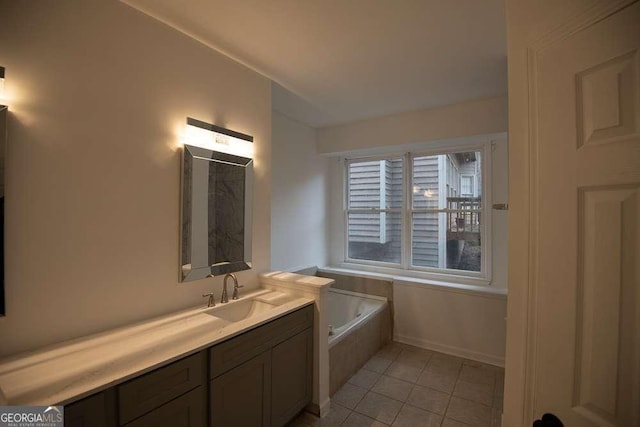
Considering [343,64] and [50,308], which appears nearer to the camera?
[50,308]

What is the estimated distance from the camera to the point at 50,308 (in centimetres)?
131

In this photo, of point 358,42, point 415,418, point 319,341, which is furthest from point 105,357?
point 358,42

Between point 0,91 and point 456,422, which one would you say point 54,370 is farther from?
point 456,422

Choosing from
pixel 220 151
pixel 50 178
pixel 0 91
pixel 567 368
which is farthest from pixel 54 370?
pixel 567 368

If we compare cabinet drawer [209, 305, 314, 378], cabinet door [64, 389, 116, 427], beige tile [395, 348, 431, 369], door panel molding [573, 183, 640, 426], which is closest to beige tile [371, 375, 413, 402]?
beige tile [395, 348, 431, 369]

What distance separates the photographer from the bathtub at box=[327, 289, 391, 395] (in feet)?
7.87

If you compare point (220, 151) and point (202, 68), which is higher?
point (202, 68)

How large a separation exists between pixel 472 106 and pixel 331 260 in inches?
105

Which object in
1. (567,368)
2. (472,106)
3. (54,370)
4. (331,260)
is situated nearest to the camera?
(567,368)

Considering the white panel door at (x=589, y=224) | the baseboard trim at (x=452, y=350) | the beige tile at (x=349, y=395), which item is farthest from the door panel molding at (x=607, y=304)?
the baseboard trim at (x=452, y=350)

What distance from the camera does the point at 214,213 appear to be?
78.3 inches

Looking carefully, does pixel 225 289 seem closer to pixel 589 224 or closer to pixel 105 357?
pixel 105 357

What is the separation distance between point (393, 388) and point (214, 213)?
2.12 metres

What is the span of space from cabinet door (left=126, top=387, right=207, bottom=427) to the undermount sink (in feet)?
1.76
